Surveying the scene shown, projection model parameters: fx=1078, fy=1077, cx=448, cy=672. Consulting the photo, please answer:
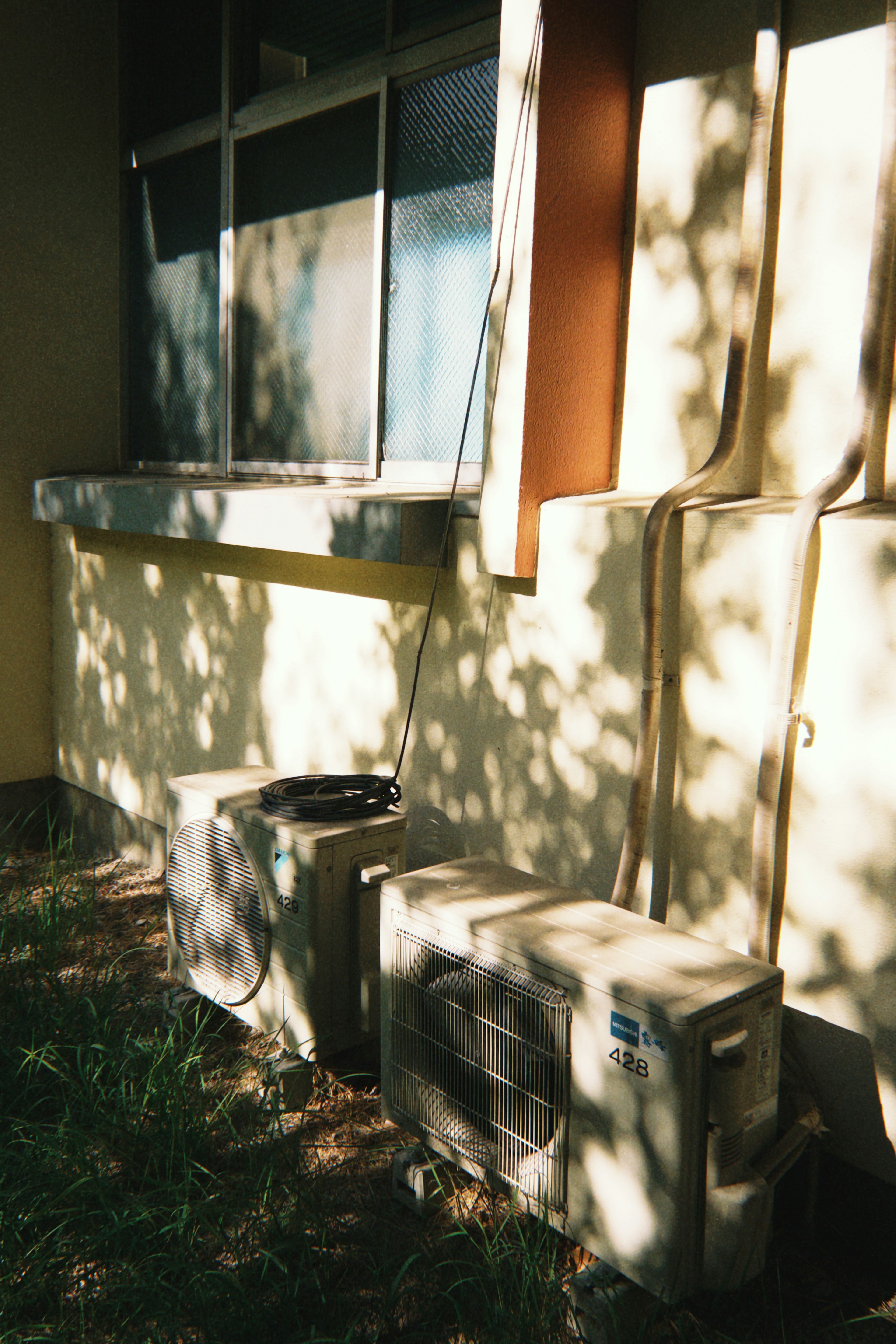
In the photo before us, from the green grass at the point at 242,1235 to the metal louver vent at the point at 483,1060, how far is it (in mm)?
164

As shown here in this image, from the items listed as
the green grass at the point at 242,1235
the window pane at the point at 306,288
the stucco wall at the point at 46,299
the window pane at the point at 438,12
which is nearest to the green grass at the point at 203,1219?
the green grass at the point at 242,1235

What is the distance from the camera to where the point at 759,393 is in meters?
2.68

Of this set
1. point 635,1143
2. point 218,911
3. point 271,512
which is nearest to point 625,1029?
point 635,1143

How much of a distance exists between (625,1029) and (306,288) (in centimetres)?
337

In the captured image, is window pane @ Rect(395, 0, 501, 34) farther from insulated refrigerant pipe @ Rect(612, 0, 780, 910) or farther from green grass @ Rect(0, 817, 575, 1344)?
green grass @ Rect(0, 817, 575, 1344)

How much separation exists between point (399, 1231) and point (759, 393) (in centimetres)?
219

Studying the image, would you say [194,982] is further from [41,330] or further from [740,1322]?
[41,330]

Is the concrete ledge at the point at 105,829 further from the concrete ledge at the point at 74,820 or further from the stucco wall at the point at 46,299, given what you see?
the stucco wall at the point at 46,299

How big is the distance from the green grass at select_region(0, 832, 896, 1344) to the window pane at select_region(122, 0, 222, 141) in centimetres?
403

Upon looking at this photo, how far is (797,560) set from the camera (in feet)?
7.55

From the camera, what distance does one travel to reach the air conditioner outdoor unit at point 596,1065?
200 cm

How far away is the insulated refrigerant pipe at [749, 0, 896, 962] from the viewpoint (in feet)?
7.51

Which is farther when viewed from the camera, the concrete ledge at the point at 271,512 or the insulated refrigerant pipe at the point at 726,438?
the concrete ledge at the point at 271,512

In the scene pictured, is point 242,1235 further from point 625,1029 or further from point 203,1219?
point 625,1029
